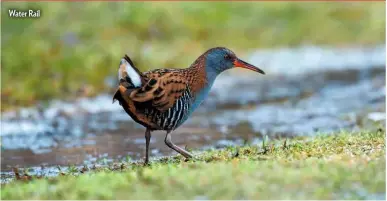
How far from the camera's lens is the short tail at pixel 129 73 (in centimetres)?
756

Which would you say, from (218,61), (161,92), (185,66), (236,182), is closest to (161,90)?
(161,92)

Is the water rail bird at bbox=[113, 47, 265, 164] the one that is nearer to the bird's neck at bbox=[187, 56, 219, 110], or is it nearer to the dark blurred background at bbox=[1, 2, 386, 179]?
the bird's neck at bbox=[187, 56, 219, 110]

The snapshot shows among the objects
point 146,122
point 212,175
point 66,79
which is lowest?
point 212,175

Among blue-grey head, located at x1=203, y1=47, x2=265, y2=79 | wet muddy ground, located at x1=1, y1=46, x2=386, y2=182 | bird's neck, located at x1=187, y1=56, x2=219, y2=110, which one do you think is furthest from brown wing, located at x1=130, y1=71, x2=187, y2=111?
wet muddy ground, located at x1=1, y1=46, x2=386, y2=182

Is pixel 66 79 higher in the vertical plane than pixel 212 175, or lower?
higher

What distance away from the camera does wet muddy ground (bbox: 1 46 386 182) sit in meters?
10.7

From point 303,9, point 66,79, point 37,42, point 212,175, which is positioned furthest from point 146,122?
point 303,9

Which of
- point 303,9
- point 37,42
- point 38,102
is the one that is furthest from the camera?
point 303,9

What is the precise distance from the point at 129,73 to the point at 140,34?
12991 mm

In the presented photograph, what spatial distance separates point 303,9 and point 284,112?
12.4m

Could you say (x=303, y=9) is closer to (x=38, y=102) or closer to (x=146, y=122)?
(x=38, y=102)

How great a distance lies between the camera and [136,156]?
10.1 metres

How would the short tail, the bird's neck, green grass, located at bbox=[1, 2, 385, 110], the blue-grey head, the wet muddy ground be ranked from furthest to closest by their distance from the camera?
green grass, located at bbox=[1, 2, 385, 110], the wet muddy ground, the blue-grey head, the bird's neck, the short tail

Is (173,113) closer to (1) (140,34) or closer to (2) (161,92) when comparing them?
(2) (161,92)
